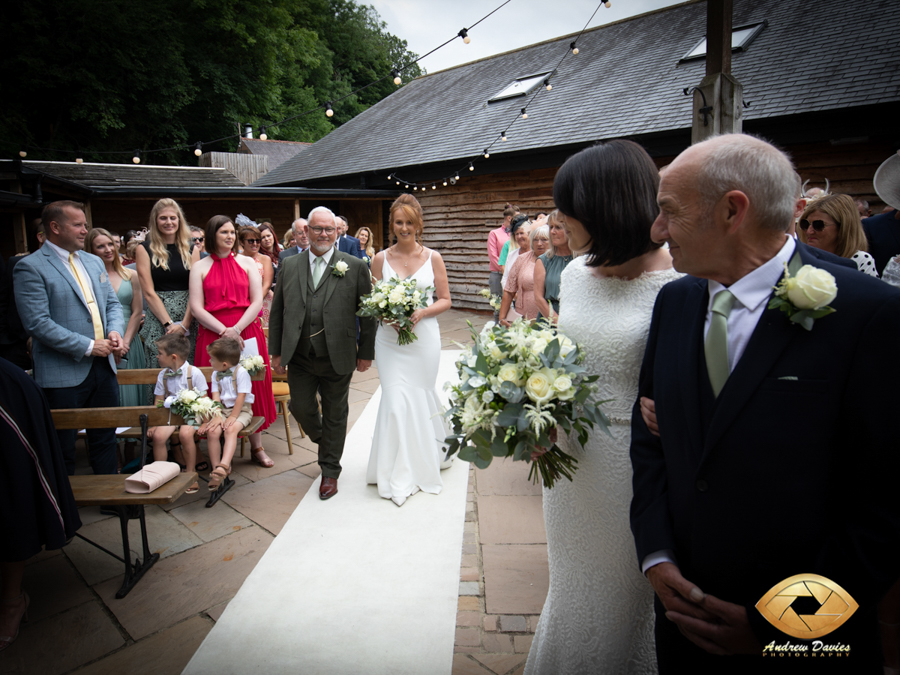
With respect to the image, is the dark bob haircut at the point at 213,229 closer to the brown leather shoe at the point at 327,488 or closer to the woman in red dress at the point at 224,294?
the woman in red dress at the point at 224,294

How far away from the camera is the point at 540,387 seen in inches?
65.6

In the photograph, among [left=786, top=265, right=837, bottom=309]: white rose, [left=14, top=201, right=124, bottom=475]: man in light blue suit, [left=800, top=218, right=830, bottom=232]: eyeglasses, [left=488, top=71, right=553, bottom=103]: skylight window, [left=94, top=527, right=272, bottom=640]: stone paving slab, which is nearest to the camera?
[left=786, top=265, right=837, bottom=309]: white rose

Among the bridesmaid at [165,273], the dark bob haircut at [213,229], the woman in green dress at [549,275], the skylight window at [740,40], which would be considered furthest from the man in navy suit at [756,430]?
the skylight window at [740,40]

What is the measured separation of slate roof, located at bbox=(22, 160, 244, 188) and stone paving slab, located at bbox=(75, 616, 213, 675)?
17.0 meters

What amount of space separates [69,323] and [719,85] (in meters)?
5.37

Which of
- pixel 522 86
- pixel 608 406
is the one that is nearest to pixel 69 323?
pixel 608 406

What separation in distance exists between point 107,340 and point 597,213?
3948 millimetres

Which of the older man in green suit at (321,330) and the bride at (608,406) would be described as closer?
the bride at (608,406)

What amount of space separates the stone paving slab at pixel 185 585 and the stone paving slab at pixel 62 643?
3.7 inches

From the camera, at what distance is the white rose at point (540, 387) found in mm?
1662

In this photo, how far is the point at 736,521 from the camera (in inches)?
51.7

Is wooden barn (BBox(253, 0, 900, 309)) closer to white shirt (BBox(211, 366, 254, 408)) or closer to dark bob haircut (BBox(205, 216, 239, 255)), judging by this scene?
dark bob haircut (BBox(205, 216, 239, 255))

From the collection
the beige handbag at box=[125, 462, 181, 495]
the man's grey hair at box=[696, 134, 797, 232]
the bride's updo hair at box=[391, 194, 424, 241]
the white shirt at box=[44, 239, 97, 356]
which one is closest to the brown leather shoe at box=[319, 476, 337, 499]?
the beige handbag at box=[125, 462, 181, 495]

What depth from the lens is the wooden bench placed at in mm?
3125
